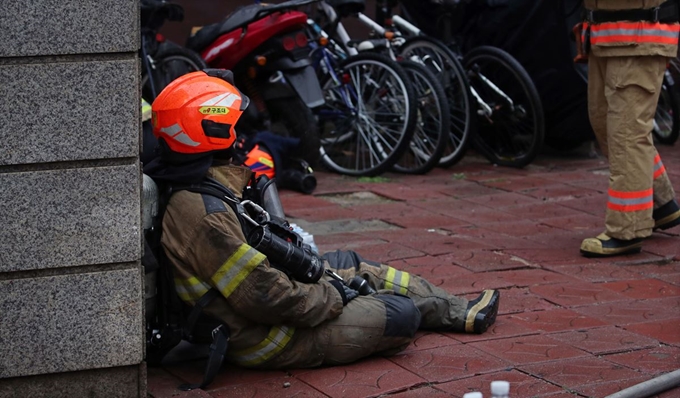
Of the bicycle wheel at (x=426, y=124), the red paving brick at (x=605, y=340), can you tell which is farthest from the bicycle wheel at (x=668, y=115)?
the red paving brick at (x=605, y=340)

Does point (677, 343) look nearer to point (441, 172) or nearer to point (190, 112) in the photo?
point (190, 112)

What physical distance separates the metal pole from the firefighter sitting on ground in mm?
906

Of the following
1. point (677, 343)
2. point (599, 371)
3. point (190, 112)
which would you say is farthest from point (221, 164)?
point (677, 343)

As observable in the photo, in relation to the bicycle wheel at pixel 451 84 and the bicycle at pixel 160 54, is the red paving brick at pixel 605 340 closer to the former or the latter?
the bicycle wheel at pixel 451 84

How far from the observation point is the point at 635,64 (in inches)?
228

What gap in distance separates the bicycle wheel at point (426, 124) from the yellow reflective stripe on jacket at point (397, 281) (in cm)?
332

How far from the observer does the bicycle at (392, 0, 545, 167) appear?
26.5ft

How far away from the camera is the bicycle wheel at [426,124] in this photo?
7914 mm

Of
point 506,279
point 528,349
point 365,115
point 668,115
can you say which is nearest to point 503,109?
point 365,115

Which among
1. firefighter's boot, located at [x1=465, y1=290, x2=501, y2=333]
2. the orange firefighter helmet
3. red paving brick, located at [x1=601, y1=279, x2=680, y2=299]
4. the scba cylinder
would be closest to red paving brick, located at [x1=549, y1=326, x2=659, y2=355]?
firefighter's boot, located at [x1=465, y1=290, x2=501, y2=333]

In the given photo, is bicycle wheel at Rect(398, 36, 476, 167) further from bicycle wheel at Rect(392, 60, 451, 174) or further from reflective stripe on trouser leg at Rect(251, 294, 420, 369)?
Answer: reflective stripe on trouser leg at Rect(251, 294, 420, 369)

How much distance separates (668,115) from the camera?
9438 mm

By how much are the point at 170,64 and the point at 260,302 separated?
416cm

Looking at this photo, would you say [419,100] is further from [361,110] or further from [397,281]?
[397,281]
